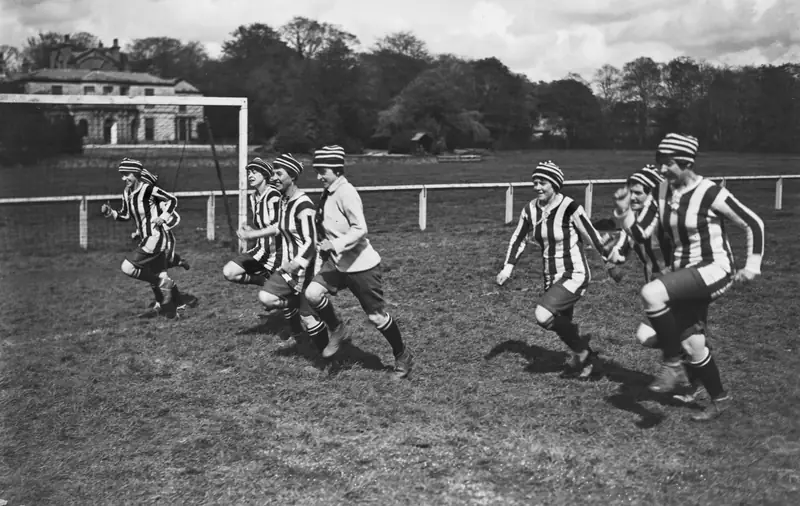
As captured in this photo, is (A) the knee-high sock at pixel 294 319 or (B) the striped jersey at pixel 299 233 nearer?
(B) the striped jersey at pixel 299 233

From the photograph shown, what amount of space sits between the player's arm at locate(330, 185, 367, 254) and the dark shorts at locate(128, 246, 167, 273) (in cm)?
354

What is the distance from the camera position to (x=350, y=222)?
22.6 ft

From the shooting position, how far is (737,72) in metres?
33.0

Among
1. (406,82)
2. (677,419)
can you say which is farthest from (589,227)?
(406,82)

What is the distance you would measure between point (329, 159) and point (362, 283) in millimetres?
1023

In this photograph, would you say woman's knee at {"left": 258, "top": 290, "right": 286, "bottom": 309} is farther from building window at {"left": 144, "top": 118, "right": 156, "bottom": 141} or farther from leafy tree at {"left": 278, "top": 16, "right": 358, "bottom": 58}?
leafy tree at {"left": 278, "top": 16, "right": 358, "bottom": 58}

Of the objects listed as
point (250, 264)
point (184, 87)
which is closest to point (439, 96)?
point (184, 87)

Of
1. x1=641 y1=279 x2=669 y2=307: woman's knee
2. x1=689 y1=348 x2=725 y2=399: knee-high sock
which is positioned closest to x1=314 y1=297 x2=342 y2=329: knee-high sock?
x1=641 y1=279 x2=669 y2=307: woman's knee

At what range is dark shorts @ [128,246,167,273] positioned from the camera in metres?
9.65

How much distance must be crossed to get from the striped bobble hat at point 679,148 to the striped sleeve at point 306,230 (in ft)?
9.91

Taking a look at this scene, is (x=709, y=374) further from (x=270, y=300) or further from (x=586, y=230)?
(x=270, y=300)

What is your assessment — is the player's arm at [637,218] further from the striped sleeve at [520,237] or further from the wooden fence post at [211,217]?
the wooden fence post at [211,217]

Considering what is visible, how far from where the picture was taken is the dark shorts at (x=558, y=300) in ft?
22.7

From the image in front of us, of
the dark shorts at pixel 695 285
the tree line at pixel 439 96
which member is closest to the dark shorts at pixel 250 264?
the dark shorts at pixel 695 285
